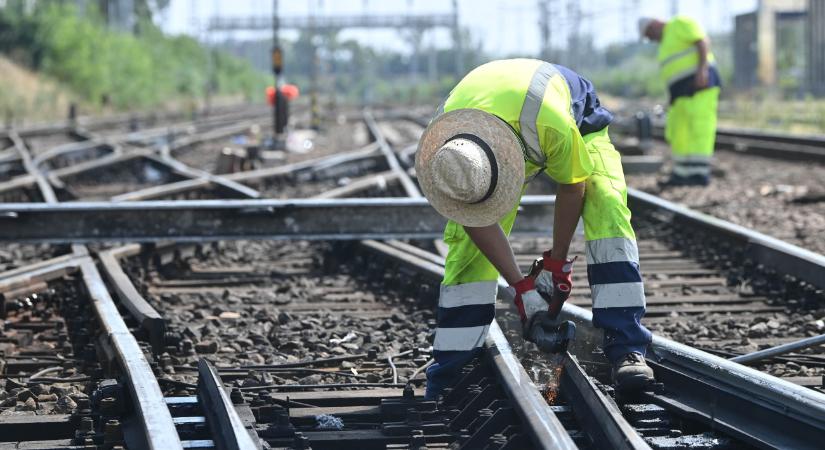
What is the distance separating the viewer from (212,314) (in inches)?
244

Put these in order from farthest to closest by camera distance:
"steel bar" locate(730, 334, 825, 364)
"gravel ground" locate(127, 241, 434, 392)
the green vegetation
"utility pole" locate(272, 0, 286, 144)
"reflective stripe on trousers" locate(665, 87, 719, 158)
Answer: the green vegetation < "utility pole" locate(272, 0, 286, 144) < "reflective stripe on trousers" locate(665, 87, 719, 158) < "gravel ground" locate(127, 241, 434, 392) < "steel bar" locate(730, 334, 825, 364)

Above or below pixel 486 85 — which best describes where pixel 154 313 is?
below

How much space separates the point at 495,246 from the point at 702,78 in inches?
332

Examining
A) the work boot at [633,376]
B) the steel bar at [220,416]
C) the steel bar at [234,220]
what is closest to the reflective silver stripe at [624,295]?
the work boot at [633,376]

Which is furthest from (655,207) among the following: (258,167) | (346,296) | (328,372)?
(258,167)

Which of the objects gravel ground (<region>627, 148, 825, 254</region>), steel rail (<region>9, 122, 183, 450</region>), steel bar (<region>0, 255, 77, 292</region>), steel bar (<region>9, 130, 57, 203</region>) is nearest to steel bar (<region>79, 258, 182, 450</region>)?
steel rail (<region>9, 122, 183, 450</region>)

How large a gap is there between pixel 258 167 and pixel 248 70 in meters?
72.3

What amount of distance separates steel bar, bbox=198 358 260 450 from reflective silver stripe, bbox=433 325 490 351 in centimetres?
82

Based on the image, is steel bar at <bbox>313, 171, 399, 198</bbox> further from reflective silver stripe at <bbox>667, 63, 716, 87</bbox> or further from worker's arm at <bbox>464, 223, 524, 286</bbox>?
worker's arm at <bbox>464, 223, 524, 286</bbox>

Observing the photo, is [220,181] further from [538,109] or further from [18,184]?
[538,109]

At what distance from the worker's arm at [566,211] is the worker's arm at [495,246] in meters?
0.25

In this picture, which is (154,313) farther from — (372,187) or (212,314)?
(372,187)

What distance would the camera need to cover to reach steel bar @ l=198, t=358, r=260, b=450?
11.5 ft

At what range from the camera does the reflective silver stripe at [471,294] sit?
4457mm
